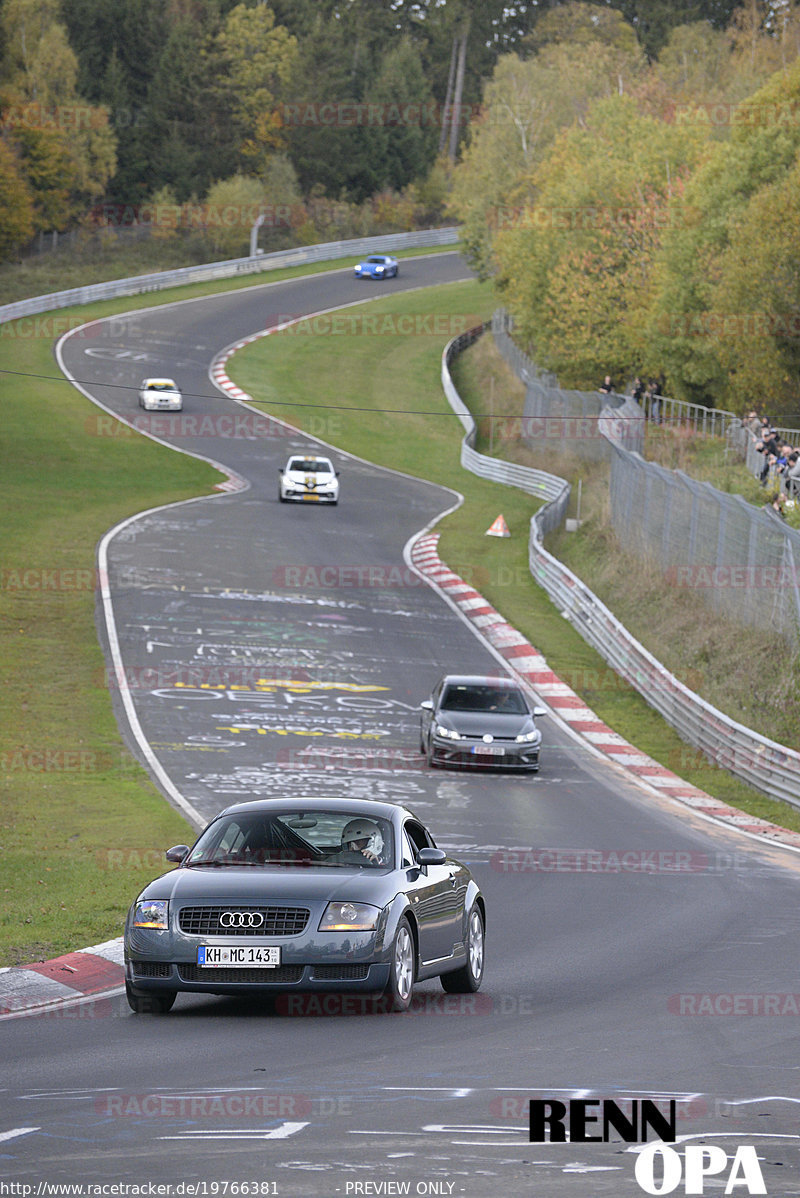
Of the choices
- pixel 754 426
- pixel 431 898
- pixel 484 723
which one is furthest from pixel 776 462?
pixel 431 898

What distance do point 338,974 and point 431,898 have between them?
1219 millimetres

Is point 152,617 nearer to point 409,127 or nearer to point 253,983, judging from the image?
point 253,983

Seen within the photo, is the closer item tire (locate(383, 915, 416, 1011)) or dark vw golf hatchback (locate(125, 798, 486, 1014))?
dark vw golf hatchback (locate(125, 798, 486, 1014))

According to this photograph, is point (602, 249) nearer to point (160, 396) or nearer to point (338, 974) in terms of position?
point (160, 396)

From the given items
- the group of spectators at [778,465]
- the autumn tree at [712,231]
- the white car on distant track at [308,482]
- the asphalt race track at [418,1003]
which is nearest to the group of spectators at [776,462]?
the group of spectators at [778,465]

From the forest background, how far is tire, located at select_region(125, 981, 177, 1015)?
33.4m

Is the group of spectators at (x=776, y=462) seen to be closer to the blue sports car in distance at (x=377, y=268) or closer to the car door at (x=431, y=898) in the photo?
the car door at (x=431, y=898)

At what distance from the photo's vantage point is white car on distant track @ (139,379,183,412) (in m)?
61.9

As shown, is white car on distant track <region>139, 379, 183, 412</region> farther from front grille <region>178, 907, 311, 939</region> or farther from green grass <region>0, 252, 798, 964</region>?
front grille <region>178, 907, 311, 939</region>

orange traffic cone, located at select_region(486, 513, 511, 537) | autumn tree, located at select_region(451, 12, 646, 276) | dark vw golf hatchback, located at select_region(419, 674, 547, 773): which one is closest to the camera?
dark vw golf hatchback, located at select_region(419, 674, 547, 773)

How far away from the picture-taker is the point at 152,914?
1000 cm

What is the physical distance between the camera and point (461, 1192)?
19.5ft

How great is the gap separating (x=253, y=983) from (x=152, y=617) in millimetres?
24926

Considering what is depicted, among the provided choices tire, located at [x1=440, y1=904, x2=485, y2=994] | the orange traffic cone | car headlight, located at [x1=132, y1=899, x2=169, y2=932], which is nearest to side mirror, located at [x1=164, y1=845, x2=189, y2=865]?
car headlight, located at [x1=132, y1=899, x2=169, y2=932]
